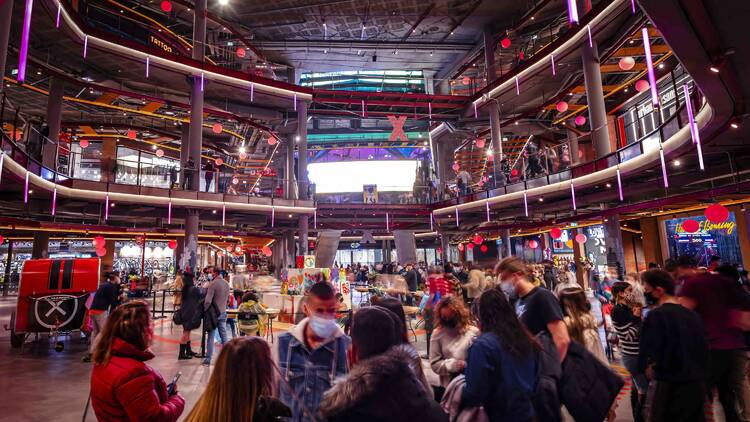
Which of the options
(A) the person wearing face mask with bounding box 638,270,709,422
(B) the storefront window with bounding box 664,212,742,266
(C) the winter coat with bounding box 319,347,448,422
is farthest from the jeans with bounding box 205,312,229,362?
(B) the storefront window with bounding box 664,212,742,266

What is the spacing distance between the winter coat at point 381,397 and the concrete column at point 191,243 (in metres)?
13.2

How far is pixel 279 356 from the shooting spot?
2346 millimetres

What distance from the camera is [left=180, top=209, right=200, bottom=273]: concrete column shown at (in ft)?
44.4

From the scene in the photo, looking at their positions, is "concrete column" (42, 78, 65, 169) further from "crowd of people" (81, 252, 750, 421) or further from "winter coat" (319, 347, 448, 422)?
"winter coat" (319, 347, 448, 422)

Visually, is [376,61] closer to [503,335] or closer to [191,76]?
[191,76]

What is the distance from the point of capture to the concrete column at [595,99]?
39.3ft

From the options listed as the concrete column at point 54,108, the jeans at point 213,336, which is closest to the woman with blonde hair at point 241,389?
the jeans at point 213,336

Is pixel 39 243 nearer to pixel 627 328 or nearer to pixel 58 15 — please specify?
pixel 58 15

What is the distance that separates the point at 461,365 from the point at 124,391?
84.4 inches

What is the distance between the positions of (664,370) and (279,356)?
8.83 ft

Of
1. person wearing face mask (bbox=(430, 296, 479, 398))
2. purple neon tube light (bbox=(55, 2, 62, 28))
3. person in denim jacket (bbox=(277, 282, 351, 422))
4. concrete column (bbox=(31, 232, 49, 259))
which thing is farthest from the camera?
concrete column (bbox=(31, 232, 49, 259))

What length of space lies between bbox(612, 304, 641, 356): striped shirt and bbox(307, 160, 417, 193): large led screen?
75.3 ft

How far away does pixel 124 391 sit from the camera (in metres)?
1.95

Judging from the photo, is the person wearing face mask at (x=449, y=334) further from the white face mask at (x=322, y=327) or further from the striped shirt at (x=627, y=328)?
the striped shirt at (x=627, y=328)
